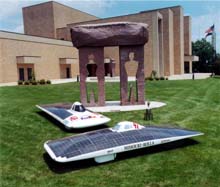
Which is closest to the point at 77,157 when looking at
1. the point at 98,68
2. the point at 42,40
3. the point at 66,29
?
the point at 98,68

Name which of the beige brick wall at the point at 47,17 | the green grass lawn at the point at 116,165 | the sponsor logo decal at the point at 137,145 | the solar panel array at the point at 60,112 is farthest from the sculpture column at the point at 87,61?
the beige brick wall at the point at 47,17

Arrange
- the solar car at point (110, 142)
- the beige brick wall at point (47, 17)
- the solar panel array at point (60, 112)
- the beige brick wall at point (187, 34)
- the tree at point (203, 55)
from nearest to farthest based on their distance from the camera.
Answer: the solar car at point (110, 142)
the solar panel array at point (60, 112)
the beige brick wall at point (47, 17)
the beige brick wall at point (187, 34)
the tree at point (203, 55)

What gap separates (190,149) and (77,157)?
103 inches

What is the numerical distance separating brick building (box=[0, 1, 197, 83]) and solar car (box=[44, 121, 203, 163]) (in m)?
26.8

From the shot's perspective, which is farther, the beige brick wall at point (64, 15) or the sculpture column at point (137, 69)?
the beige brick wall at point (64, 15)

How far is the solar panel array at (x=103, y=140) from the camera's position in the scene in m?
5.25

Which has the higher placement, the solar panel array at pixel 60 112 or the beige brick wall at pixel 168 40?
the beige brick wall at pixel 168 40

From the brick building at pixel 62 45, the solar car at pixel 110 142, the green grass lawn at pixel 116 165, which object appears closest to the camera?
the green grass lawn at pixel 116 165

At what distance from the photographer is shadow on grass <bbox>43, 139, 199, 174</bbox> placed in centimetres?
523

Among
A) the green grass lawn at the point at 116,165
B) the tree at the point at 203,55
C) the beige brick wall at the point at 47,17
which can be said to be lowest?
the green grass lawn at the point at 116,165

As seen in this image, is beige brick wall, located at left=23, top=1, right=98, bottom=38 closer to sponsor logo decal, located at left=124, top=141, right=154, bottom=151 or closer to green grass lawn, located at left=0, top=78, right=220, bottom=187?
green grass lawn, located at left=0, top=78, right=220, bottom=187

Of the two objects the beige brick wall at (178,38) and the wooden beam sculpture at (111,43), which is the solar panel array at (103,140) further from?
the beige brick wall at (178,38)

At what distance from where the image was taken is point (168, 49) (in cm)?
4588

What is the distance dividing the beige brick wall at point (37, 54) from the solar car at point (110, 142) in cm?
2684
